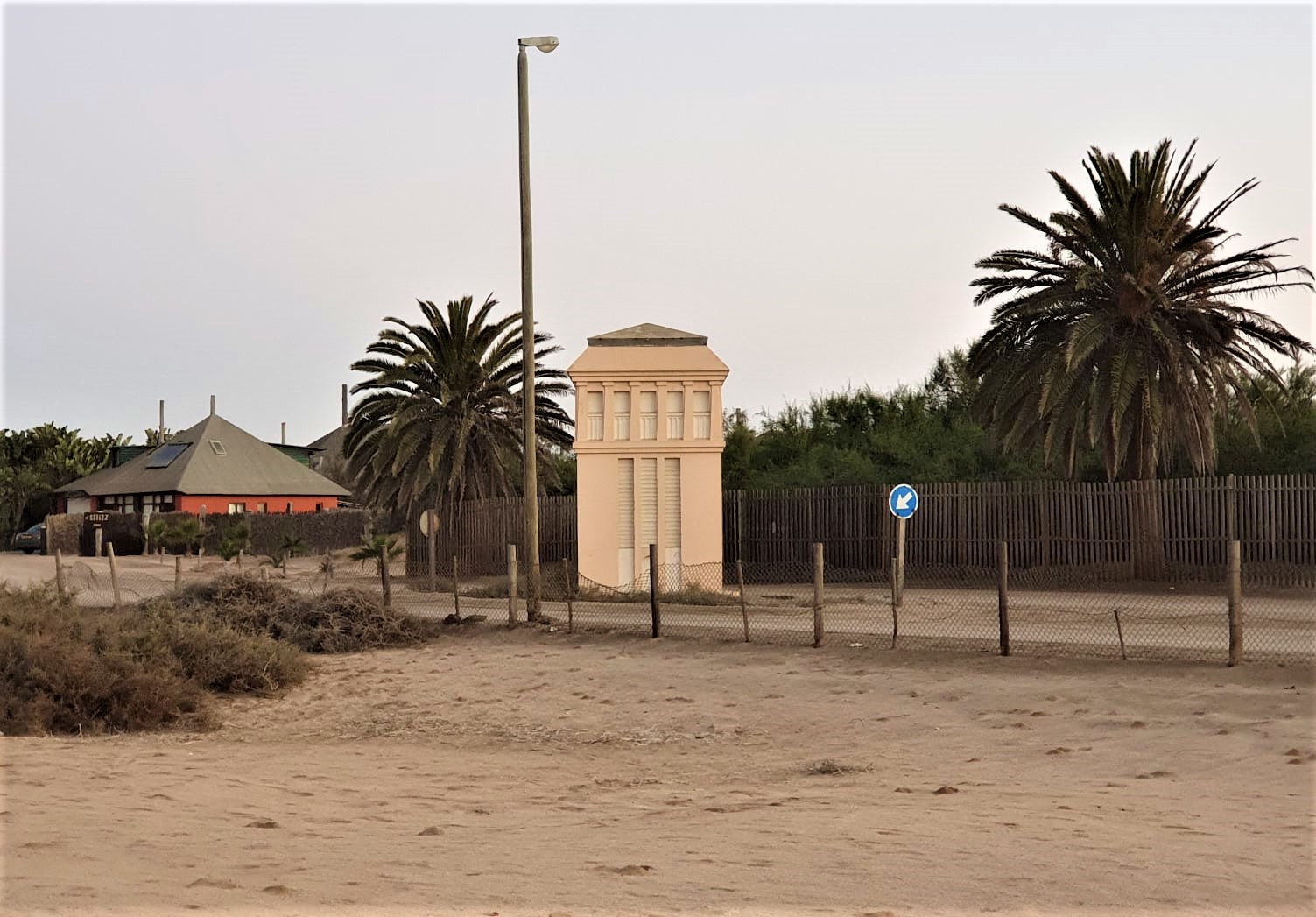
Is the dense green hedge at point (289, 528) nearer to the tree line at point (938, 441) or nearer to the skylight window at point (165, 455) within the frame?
the skylight window at point (165, 455)

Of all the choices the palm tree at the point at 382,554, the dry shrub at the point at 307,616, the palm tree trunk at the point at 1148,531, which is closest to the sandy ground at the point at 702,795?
the dry shrub at the point at 307,616

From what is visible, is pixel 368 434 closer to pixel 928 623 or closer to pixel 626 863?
pixel 928 623

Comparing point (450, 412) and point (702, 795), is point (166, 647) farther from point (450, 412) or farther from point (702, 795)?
point (450, 412)

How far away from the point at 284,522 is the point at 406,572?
18.0 meters

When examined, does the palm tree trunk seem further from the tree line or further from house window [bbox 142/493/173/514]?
house window [bbox 142/493/173/514]

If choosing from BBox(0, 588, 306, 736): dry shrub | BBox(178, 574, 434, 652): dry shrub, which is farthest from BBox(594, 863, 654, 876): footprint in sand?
BBox(178, 574, 434, 652): dry shrub

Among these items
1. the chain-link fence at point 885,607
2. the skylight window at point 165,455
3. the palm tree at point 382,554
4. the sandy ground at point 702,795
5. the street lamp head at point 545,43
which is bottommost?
the sandy ground at point 702,795

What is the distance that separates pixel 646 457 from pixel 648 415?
3.08 ft

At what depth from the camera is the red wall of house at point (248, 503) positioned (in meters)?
60.8

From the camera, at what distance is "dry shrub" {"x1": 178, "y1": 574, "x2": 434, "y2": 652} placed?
803 inches

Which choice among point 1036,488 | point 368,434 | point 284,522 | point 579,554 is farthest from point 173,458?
point 1036,488

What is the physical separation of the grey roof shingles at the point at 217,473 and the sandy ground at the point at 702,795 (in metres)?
46.4

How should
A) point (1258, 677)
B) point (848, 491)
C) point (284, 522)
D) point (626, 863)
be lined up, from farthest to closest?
point (284, 522) → point (848, 491) → point (1258, 677) → point (626, 863)

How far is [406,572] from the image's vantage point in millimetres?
37906
